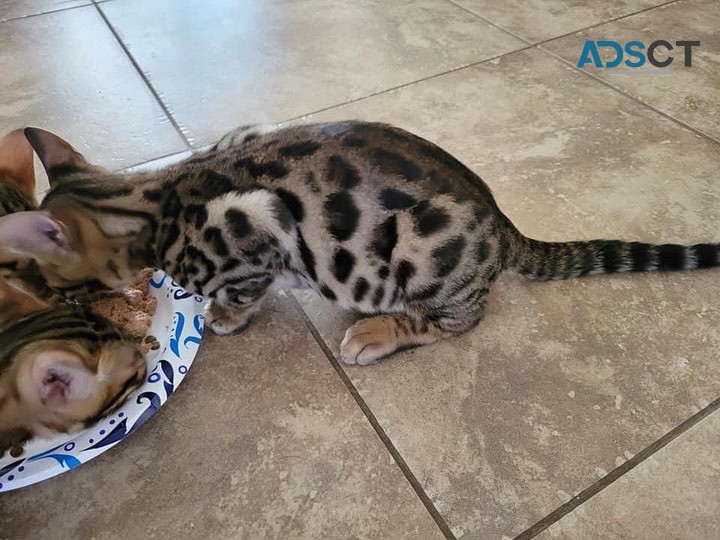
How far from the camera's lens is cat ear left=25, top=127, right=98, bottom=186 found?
1296 mm

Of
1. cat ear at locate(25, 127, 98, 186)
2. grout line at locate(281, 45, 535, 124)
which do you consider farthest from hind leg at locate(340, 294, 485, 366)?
grout line at locate(281, 45, 535, 124)

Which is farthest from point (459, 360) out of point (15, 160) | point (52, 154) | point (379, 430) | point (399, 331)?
point (15, 160)

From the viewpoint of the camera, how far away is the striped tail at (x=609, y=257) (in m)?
1.47

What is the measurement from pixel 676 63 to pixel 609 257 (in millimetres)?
1299

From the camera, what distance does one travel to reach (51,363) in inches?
39.3

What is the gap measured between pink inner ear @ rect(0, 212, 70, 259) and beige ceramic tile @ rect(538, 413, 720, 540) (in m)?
1.07

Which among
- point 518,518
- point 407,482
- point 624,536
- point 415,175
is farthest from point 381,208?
point 624,536

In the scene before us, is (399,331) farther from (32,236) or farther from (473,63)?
(473,63)

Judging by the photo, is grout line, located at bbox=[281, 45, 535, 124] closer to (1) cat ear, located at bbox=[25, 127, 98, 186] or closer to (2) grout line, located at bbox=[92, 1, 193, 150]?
(2) grout line, located at bbox=[92, 1, 193, 150]

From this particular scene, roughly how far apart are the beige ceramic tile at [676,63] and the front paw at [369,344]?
54.4 inches

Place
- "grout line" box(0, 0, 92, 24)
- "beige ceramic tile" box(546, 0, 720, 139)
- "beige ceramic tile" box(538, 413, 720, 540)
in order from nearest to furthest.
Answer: "beige ceramic tile" box(538, 413, 720, 540), "beige ceramic tile" box(546, 0, 720, 139), "grout line" box(0, 0, 92, 24)

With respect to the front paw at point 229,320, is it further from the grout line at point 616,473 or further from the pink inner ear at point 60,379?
the grout line at point 616,473

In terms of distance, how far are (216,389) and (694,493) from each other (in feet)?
3.26

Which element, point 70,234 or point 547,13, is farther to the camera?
point 547,13
